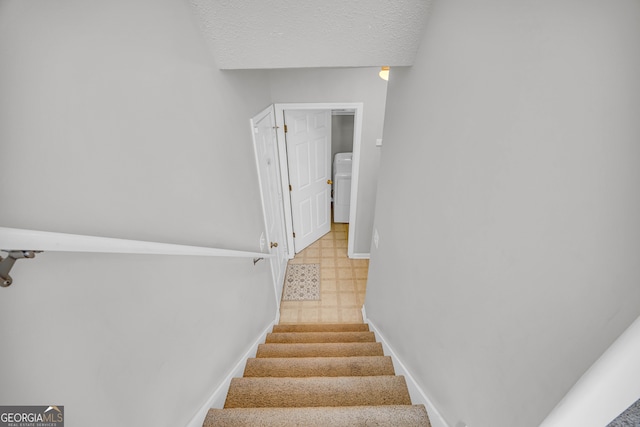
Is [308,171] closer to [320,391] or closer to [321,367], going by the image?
[321,367]

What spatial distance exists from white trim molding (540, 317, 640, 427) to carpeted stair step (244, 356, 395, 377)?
1596 millimetres

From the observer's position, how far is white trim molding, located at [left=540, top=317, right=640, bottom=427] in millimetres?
399

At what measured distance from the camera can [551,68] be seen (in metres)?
0.62

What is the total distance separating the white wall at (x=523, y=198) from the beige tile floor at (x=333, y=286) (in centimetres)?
188

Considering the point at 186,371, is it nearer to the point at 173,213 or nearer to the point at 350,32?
the point at 173,213

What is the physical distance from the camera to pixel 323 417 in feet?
4.42

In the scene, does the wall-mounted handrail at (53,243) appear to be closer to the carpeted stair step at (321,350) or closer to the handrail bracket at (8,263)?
the handrail bracket at (8,263)

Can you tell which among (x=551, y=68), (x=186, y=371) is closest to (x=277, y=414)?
(x=186, y=371)

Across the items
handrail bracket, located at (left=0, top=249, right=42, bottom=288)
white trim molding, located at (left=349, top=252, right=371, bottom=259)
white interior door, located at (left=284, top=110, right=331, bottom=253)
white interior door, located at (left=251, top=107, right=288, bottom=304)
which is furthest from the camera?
white trim molding, located at (left=349, top=252, right=371, bottom=259)

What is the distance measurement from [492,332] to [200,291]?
1138 millimetres

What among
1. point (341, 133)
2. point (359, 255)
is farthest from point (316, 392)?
point (341, 133)

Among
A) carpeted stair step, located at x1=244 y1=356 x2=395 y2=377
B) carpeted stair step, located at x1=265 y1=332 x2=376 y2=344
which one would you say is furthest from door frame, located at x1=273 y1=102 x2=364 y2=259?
carpeted stair step, located at x1=244 y1=356 x2=395 y2=377

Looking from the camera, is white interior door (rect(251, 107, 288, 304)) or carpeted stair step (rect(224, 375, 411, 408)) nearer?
carpeted stair step (rect(224, 375, 411, 408))

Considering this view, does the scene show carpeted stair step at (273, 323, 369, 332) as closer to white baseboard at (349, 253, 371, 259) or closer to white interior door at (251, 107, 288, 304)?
white interior door at (251, 107, 288, 304)
